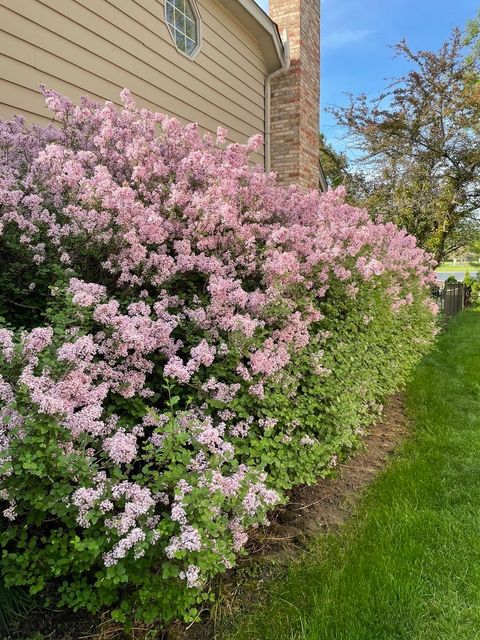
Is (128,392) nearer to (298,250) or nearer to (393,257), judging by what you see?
(298,250)

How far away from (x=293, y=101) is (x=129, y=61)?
13.0 feet

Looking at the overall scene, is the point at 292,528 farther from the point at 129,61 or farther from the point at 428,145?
the point at 428,145

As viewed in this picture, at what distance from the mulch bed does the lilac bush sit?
0.11 meters

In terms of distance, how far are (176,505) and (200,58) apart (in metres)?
6.65

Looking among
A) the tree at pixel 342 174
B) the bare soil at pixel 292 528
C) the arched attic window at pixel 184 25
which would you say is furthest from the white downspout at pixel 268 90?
the bare soil at pixel 292 528

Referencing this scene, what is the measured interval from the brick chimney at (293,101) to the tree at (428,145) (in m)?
4.44

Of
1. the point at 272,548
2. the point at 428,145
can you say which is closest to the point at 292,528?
the point at 272,548

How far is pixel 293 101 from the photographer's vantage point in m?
8.47

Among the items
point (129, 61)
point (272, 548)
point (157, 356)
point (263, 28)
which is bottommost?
point (272, 548)

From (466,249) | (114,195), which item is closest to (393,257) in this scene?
(114,195)

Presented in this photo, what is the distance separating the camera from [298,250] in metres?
2.94

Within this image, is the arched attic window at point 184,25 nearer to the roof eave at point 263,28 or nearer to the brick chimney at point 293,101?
the roof eave at point 263,28

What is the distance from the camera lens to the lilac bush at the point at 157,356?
1.50 meters

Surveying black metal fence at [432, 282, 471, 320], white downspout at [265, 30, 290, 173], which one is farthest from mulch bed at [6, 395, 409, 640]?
black metal fence at [432, 282, 471, 320]
